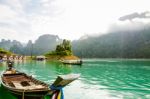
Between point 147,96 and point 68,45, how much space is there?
140898 millimetres

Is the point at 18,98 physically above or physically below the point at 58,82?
below

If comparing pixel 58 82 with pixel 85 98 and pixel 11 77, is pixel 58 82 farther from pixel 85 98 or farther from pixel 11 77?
pixel 11 77

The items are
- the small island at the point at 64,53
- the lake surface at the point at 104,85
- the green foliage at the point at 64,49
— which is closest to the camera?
the lake surface at the point at 104,85

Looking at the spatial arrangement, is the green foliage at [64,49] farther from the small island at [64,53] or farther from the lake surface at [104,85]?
the lake surface at [104,85]

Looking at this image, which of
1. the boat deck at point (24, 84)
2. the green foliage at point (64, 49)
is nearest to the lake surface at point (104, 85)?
the boat deck at point (24, 84)

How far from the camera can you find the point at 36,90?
1972cm

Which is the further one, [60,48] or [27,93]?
[60,48]

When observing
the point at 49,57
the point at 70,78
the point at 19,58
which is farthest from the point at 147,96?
the point at 49,57

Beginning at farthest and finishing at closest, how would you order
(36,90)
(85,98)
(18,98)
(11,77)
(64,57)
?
(64,57) → (11,77) → (85,98) → (18,98) → (36,90)

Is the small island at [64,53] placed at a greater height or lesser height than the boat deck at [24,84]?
greater

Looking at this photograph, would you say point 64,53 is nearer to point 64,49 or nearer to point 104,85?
point 64,49

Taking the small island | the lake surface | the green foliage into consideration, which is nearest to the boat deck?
the lake surface

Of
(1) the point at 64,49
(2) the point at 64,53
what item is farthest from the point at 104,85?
(1) the point at 64,49

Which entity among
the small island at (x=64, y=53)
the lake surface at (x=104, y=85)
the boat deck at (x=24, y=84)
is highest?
the small island at (x=64, y=53)
